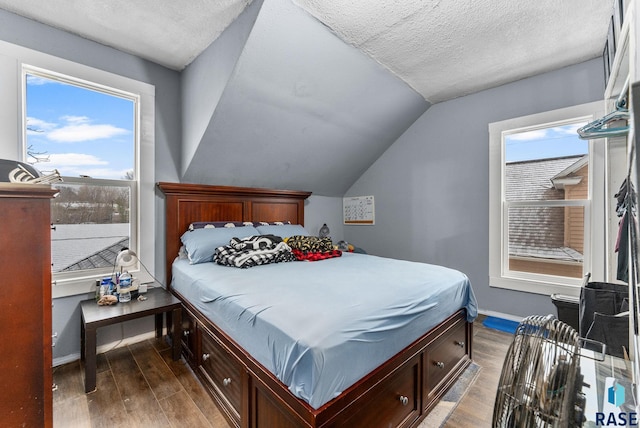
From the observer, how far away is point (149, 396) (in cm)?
177

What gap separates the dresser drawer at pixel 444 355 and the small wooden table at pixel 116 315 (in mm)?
1864

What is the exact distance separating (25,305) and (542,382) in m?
1.66

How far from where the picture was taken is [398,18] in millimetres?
1927

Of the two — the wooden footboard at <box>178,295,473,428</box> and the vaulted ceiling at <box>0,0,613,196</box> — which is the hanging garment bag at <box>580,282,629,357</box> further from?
the vaulted ceiling at <box>0,0,613,196</box>

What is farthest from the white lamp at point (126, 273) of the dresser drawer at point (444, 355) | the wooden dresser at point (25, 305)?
the dresser drawer at point (444, 355)

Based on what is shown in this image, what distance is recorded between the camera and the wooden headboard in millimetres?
2693

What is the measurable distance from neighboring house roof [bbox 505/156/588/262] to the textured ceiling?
0.94 metres

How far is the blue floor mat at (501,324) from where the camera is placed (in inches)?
106

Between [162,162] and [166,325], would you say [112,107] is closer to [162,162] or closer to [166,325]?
[162,162]

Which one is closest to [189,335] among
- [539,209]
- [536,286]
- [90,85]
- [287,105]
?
[287,105]

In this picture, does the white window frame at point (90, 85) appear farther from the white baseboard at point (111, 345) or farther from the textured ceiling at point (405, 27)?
the white baseboard at point (111, 345)

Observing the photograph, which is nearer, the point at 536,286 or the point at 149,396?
the point at 149,396
